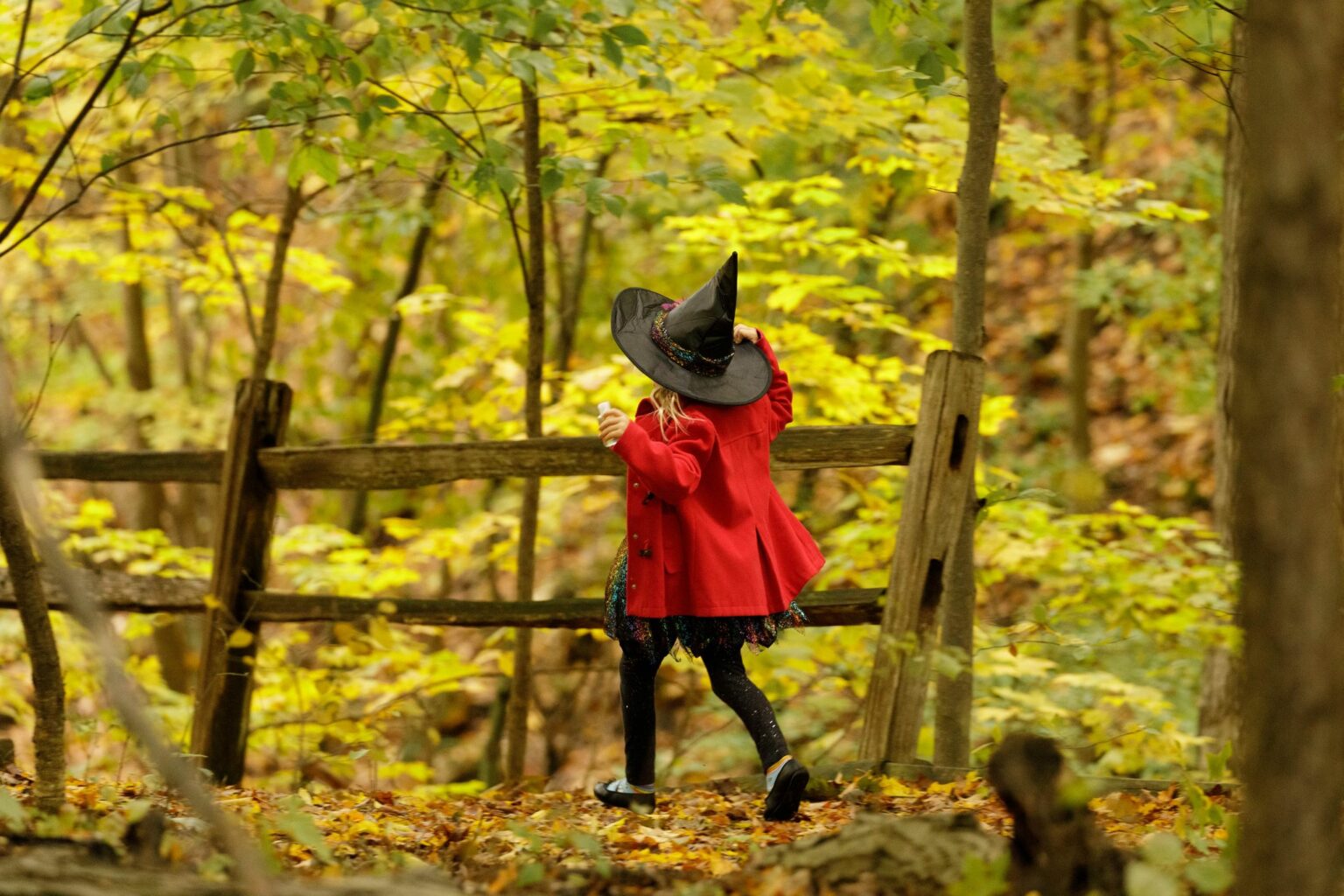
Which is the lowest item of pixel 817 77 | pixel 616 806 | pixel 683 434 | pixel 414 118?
pixel 616 806

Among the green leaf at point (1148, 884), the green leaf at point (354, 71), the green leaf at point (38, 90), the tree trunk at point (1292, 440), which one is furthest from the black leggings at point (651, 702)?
the green leaf at point (38, 90)

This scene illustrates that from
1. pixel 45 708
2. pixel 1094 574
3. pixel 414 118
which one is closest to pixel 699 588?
pixel 45 708

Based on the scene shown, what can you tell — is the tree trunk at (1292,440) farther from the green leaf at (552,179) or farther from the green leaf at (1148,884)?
the green leaf at (552,179)

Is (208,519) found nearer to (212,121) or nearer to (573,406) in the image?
(212,121)

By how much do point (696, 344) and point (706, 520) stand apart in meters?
0.52

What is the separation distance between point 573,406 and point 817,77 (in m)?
2.30

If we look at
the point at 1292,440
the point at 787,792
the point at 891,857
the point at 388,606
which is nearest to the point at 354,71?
the point at 388,606

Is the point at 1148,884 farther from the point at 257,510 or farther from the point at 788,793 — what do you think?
the point at 257,510

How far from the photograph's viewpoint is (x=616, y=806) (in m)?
3.75

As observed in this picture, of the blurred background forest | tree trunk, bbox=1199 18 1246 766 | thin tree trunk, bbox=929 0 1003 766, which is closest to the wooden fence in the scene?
the blurred background forest

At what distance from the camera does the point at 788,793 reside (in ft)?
11.1

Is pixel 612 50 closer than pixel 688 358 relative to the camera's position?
No

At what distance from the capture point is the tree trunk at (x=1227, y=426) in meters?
5.64

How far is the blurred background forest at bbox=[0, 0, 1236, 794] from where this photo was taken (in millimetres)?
4488
